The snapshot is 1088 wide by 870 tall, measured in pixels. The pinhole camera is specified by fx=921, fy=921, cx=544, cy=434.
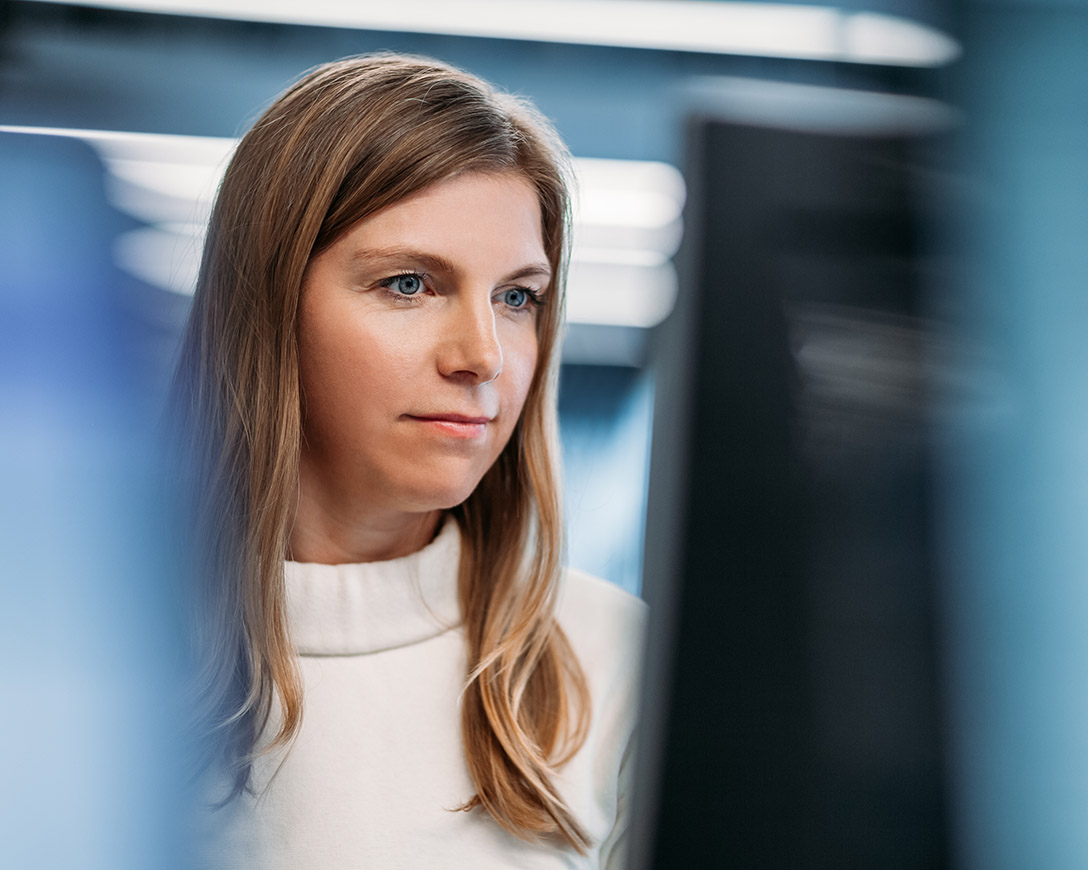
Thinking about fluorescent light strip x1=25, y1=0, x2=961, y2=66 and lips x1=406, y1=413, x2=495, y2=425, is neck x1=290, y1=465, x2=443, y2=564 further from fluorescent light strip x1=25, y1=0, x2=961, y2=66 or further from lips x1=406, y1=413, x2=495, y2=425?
fluorescent light strip x1=25, y1=0, x2=961, y2=66

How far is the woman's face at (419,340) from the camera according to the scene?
414mm

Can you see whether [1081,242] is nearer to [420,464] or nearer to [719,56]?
[420,464]

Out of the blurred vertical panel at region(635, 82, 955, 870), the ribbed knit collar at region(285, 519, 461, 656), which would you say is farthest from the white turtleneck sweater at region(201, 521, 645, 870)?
the blurred vertical panel at region(635, 82, 955, 870)

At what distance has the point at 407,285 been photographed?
0.42m

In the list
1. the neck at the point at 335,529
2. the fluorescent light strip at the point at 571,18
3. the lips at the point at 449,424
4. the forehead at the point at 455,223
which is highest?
the fluorescent light strip at the point at 571,18

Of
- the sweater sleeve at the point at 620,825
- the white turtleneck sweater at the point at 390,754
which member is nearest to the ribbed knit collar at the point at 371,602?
the white turtleneck sweater at the point at 390,754

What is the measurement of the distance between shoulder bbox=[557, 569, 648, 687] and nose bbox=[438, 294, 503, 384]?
176mm

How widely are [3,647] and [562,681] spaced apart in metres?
0.30

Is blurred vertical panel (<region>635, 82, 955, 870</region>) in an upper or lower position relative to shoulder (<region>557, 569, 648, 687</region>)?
upper

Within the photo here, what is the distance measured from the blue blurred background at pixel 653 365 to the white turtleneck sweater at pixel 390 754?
5.0 inches

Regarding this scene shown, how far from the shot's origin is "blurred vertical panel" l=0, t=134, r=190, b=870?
253mm

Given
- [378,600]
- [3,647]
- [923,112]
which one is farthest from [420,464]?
[923,112]

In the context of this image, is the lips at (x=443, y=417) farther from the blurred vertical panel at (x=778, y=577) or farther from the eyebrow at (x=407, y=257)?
the blurred vertical panel at (x=778, y=577)

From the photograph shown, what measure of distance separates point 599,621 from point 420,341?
0.72 feet
